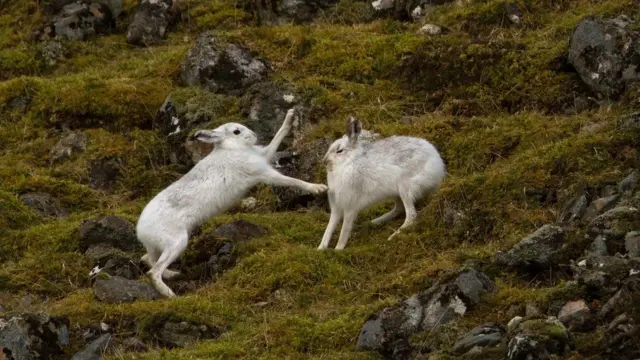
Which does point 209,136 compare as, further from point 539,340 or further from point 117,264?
point 539,340

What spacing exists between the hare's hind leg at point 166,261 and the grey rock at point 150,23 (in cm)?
811

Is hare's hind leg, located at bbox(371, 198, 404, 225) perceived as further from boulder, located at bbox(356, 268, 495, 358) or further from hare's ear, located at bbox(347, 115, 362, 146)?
boulder, located at bbox(356, 268, 495, 358)

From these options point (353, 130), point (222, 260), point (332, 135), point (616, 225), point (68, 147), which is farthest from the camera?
point (68, 147)

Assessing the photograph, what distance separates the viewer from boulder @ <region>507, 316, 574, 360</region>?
30.7 ft

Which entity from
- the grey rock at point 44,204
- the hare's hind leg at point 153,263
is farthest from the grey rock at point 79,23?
the hare's hind leg at point 153,263

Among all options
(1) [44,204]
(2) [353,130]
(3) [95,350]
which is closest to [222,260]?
(2) [353,130]

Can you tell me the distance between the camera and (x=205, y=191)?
Answer: 1447cm

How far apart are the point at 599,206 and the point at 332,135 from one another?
17.7ft

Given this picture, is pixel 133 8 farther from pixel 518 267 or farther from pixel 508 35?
pixel 518 267

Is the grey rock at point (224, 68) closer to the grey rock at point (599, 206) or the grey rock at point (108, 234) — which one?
the grey rock at point (108, 234)

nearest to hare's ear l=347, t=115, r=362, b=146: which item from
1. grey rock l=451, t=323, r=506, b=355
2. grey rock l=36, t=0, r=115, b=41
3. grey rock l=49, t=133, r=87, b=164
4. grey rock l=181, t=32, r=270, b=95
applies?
grey rock l=181, t=32, r=270, b=95

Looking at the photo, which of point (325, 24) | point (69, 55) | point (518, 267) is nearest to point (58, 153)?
point (69, 55)

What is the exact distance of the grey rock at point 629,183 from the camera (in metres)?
12.2

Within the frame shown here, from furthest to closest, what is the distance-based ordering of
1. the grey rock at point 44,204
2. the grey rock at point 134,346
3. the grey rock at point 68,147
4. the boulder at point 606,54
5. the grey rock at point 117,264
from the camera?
the grey rock at point 68,147 → the grey rock at point 44,204 → the boulder at point 606,54 → the grey rock at point 117,264 → the grey rock at point 134,346
